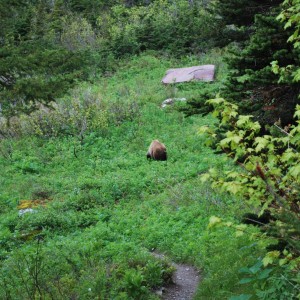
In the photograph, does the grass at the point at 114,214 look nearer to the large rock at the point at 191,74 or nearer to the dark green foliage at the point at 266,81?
the dark green foliage at the point at 266,81

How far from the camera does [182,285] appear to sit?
7.32 m

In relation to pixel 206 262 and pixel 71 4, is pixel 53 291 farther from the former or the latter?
pixel 71 4

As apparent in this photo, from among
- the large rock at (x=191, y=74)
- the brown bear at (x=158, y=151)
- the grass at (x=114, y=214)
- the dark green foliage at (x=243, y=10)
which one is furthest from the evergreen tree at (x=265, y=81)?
the large rock at (x=191, y=74)

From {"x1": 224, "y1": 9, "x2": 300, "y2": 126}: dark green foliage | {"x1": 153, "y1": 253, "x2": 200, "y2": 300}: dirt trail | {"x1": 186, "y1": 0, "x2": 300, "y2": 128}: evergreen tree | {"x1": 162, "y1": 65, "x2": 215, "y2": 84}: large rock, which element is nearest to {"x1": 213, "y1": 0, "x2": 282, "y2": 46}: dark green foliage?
{"x1": 186, "y1": 0, "x2": 300, "y2": 128}: evergreen tree

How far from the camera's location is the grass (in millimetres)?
6566

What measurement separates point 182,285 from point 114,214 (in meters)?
3.43

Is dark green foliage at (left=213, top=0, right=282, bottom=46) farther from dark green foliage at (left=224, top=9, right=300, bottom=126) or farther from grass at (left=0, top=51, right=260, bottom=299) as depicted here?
grass at (left=0, top=51, right=260, bottom=299)

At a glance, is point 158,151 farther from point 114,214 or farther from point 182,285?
point 182,285

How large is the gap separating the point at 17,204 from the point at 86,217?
7.71 ft

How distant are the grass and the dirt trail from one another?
16cm

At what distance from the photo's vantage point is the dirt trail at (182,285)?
22.9 ft

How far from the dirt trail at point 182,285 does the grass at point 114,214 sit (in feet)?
0.53

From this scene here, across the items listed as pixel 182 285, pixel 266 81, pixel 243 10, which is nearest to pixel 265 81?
pixel 266 81

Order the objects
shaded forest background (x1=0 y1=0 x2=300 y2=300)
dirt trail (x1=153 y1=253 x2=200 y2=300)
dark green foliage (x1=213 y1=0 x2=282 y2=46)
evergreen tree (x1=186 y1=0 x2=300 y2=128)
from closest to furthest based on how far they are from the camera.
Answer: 1. shaded forest background (x1=0 y1=0 x2=300 y2=300)
2. evergreen tree (x1=186 y1=0 x2=300 y2=128)
3. dirt trail (x1=153 y1=253 x2=200 y2=300)
4. dark green foliage (x1=213 y1=0 x2=282 y2=46)
